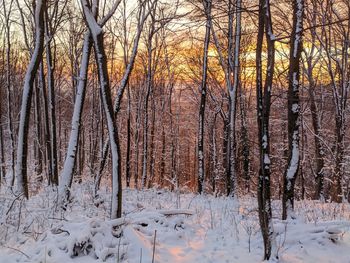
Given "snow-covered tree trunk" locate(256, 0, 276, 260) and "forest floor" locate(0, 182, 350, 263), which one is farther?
"snow-covered tree trunk" locate(256, 0, 276, 260)

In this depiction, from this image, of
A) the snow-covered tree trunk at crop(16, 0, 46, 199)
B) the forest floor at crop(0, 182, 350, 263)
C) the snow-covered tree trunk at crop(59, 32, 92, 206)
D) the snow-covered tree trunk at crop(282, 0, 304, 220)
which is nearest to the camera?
the forest floor at crop(0, 182, 350, 263)

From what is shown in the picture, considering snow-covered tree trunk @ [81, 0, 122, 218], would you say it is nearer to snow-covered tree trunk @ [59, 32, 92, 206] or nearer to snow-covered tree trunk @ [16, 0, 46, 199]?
snow-covered tree trunk @ [59, 32, 92, 206]

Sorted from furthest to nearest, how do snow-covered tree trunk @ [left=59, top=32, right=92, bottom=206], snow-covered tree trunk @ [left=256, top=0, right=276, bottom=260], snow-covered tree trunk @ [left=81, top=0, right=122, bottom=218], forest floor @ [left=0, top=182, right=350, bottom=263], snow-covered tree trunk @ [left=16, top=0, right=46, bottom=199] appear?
snow-covered tree trunk @ [left=16, top=0, right=46, bottom=199] → snow-covered tree trunk @ [left=59, top=32, right=92, bottom=206] → snow-covered tree trunk @ [left=81, top=0, right=122, bottom=218] → snow-covered tree trunk @ [left=256, top=0, right=276, bottom=260] → forest floor @ [left=0, top=182, right=350, bottom=263]

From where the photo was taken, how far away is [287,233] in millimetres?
5613

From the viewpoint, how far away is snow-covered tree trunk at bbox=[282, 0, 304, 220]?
5887 mm

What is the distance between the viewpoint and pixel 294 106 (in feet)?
20.6

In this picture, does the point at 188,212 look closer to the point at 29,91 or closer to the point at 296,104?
the point at 296,104

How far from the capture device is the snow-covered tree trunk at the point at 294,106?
5.89m

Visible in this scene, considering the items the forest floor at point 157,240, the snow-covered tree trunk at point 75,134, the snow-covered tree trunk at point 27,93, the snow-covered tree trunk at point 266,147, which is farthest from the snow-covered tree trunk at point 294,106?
the snow-covered tree trunk at point 27,93

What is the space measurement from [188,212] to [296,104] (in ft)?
9.07

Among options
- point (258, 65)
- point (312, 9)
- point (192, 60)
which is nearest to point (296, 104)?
point (258, 65)

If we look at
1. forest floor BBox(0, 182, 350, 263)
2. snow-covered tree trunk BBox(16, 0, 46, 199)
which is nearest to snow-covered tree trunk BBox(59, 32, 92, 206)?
A: forest floor BBox(0, 182, 350, 263)

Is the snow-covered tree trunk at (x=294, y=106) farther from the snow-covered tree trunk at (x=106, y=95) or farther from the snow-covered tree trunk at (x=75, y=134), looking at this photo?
the snow-covered tree trunk at (x=75, y=134)

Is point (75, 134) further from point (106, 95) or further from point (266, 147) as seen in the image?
point (266, 147)
